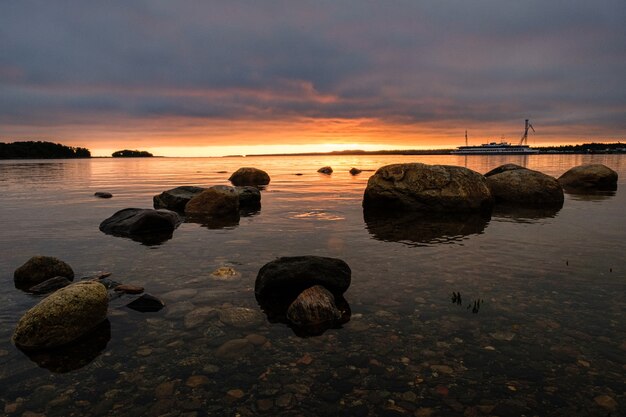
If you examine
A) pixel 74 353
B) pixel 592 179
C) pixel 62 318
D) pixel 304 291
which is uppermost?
pixel 592 179

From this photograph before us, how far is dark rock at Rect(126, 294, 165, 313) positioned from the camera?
7.06 metres

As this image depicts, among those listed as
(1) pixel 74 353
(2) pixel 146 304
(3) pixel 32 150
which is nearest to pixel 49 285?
(2) pixel 146 304

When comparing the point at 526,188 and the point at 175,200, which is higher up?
the point at 526,188

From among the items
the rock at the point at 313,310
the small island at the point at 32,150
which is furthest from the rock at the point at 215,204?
the small island at the point at 32,150

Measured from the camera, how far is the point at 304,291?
7090 millimetres

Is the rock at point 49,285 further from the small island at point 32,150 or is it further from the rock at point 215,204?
the small island at point 32,150

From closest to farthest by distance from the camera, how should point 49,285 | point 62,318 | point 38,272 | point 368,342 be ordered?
point 368,342, point 62,318, point 49,285, point 38,272

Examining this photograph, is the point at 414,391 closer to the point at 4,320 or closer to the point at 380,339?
the point at 380,339

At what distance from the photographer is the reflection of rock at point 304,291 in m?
6.64

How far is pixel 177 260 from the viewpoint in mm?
10328

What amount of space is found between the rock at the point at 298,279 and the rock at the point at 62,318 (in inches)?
111

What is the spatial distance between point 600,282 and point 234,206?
597 inches

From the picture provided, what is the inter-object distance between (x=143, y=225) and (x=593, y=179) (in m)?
32.2

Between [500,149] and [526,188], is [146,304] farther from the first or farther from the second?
[500,149]
